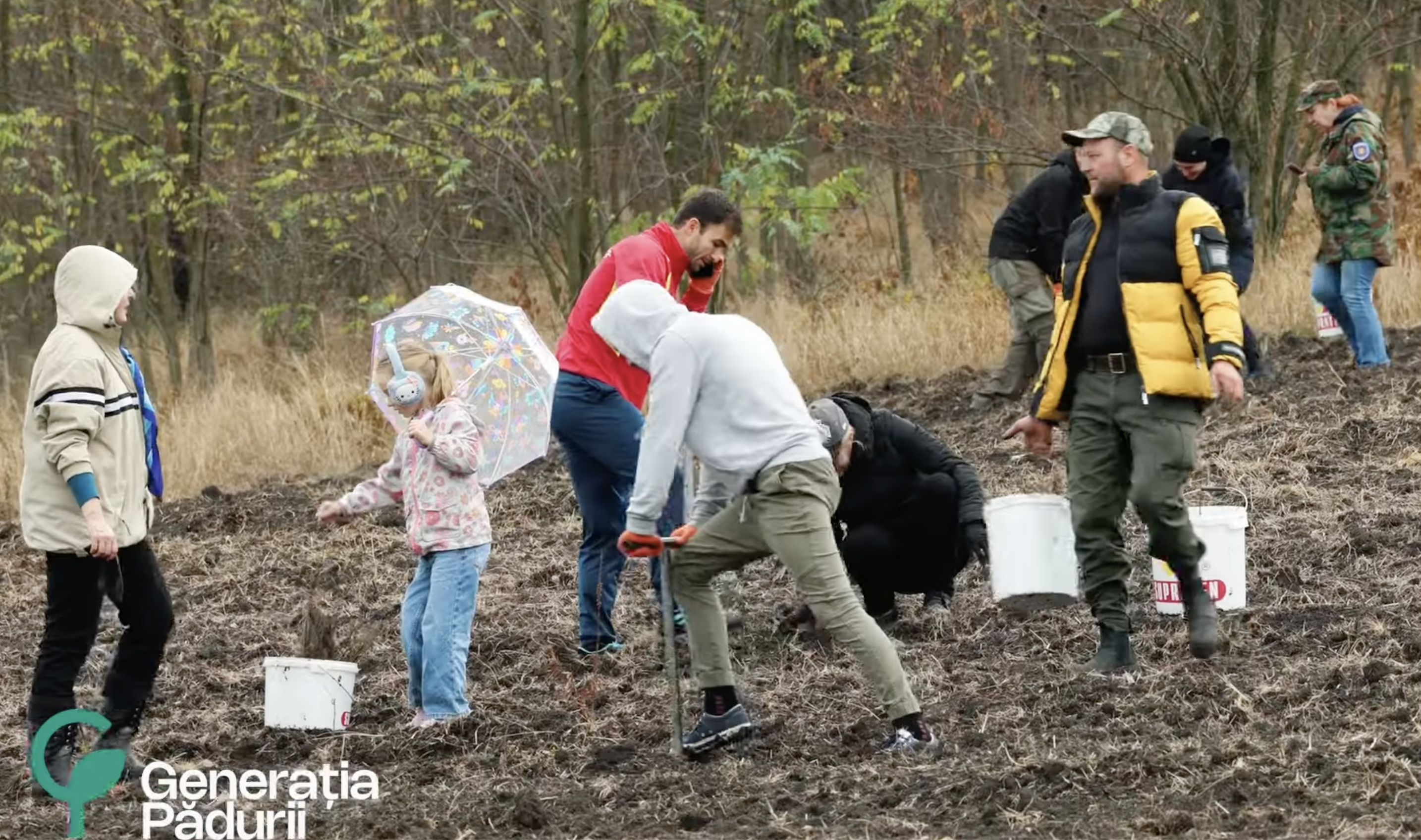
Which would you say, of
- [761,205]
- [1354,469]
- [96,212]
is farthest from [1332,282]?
[96,212]

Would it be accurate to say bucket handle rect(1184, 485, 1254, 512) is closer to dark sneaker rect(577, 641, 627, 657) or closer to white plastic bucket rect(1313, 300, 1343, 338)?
dark sneaker rect(577, 641, 627, 657)

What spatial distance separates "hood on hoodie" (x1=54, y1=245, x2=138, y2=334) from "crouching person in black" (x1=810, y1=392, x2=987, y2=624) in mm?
2597

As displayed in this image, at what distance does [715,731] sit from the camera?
5.64 m

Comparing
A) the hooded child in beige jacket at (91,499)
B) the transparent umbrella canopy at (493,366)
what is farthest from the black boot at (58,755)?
the transparent umbrella canopy at (493,366)

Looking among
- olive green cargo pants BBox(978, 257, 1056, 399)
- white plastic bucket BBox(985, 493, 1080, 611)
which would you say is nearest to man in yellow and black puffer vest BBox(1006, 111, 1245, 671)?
white plastic bucket BBox(985, 493, 1080, 611)

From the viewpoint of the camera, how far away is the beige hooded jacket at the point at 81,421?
5.56 m

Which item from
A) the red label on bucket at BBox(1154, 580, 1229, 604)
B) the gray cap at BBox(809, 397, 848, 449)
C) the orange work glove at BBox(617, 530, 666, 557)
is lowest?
the red label on bucket at BBox(1154, 580, 1229, 604)

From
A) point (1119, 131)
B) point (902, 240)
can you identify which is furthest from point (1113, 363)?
point (902, 240)

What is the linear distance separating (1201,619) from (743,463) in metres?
1.74

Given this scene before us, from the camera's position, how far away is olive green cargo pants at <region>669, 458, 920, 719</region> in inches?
211

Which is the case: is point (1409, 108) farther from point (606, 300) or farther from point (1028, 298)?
point (606, 300)

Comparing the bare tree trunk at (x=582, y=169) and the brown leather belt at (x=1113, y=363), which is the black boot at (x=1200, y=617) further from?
the bare tree trunk at (x=582, y=169)

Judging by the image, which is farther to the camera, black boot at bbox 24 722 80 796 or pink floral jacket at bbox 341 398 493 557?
pink floral jacket at bbox 341 398 493 557

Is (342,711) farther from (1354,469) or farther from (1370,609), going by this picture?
(1354,469)
